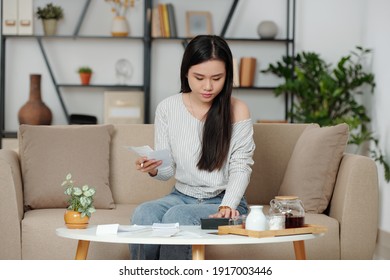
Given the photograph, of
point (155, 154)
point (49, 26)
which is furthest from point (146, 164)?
point (49, 26)

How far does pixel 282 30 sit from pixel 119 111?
1.56 meters

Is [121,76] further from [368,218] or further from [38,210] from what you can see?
[368,218]

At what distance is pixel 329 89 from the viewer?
19.7 feet

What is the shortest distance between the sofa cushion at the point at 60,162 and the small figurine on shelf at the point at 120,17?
260 centimetres

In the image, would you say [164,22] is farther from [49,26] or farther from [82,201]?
[82,201]

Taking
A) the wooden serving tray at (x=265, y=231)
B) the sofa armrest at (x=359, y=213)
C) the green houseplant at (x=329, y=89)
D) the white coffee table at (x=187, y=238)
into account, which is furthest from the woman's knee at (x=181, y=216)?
the green houseplant at (x=329, y=89)

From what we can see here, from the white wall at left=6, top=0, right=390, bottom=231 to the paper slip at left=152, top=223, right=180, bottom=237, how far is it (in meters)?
3.90

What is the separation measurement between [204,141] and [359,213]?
743 mm

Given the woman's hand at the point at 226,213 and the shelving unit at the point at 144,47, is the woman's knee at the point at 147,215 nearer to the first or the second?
the woman's hand at the point at 226,213

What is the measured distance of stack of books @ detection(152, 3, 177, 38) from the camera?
6.30 m

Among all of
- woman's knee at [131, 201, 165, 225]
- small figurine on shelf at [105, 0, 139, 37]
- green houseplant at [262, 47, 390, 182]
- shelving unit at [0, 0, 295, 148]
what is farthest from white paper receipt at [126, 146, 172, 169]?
small figurine on shelf at [105, 0, 139, 37]

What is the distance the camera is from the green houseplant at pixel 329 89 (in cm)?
590

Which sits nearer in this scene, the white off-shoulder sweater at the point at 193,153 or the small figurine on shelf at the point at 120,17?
the white off-shoulder sweater at the point at 193,153
